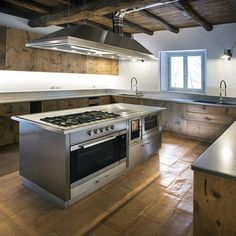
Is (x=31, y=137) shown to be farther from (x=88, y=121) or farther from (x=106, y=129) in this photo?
(x=106, y=129)

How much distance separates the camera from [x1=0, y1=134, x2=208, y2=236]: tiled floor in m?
2.01

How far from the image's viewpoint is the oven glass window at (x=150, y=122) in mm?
3474

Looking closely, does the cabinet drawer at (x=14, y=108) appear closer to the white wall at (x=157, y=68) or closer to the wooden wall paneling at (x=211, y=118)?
the white wall at (x=157, y=68)

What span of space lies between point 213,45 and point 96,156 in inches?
160

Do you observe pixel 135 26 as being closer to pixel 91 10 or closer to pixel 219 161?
pixel 91 10

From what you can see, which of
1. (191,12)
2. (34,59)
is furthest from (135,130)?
(34,59)

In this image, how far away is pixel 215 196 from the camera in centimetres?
120

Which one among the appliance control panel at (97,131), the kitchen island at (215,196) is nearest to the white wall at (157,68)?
the appliance control panel at (97,131)

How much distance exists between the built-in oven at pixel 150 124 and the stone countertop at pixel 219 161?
1742 millimetres

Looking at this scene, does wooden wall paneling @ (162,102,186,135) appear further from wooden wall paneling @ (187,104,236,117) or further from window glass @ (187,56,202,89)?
window glass @ (187,56,202,89)

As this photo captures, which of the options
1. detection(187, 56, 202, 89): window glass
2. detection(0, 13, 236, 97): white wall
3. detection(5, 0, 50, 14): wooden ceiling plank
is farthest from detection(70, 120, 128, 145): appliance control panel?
detection(187, 56, 202, 89): window glass

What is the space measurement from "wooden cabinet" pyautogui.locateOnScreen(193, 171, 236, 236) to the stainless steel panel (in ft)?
6.34

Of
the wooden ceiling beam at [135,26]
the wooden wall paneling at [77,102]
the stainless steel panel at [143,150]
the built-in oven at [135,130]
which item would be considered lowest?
the stainless steel panel at [143,150]

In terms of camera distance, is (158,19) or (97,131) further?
(158,19)
